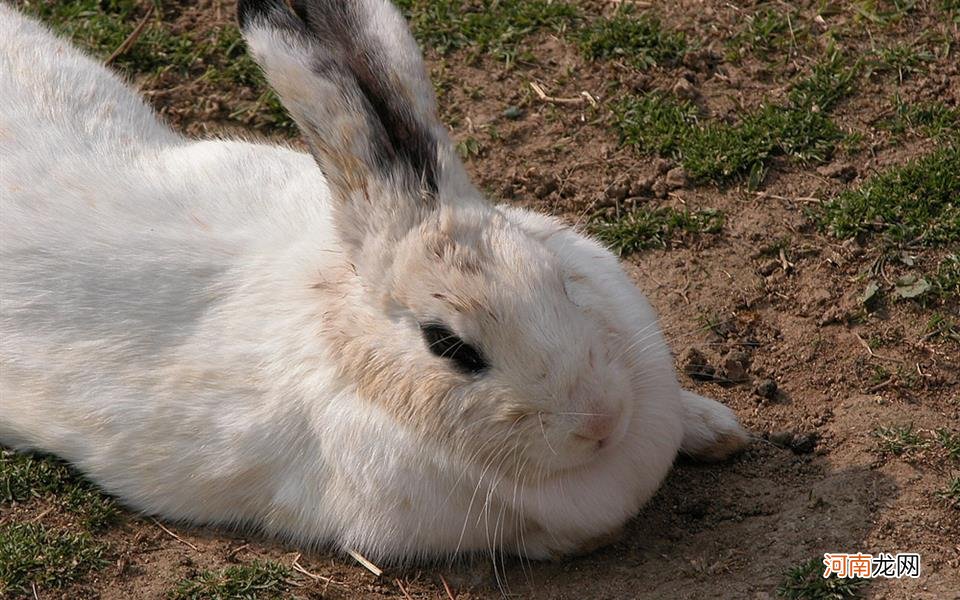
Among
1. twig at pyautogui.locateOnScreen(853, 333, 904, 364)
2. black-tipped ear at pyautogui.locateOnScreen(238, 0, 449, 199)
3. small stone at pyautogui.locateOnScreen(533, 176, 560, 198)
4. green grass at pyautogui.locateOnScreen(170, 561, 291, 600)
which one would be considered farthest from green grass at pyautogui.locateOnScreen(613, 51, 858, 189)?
green grass at pyautogui.locateOnScreen(170, 561, 291, 600)

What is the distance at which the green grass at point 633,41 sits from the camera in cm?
651

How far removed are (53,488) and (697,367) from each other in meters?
2.55

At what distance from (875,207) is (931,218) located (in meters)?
0.23

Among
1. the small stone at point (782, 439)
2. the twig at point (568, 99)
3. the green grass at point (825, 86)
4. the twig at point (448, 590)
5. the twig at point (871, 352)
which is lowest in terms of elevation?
the twig at point (448, 590)

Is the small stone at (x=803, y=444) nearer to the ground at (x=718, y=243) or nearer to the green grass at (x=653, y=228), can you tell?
the ground at (x=718, y=243)

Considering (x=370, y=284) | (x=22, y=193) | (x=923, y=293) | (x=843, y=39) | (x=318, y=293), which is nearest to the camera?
(x=370, y=284)

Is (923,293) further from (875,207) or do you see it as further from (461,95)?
(461,95)

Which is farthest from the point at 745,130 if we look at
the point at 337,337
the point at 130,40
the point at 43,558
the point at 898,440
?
the point at 43,558

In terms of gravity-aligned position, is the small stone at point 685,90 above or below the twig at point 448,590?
above

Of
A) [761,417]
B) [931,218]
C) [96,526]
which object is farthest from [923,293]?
[96,526]

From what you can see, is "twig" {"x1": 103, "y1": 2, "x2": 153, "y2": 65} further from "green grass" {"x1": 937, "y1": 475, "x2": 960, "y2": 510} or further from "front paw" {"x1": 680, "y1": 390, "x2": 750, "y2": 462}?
"green grass" {"x1": 937, "y1": 475, "x2": 960, "y2": 510}

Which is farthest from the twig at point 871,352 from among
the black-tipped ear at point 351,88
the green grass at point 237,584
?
the green grass at point 237,584

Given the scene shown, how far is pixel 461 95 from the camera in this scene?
260 inches

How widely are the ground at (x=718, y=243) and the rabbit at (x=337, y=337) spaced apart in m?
0.18
